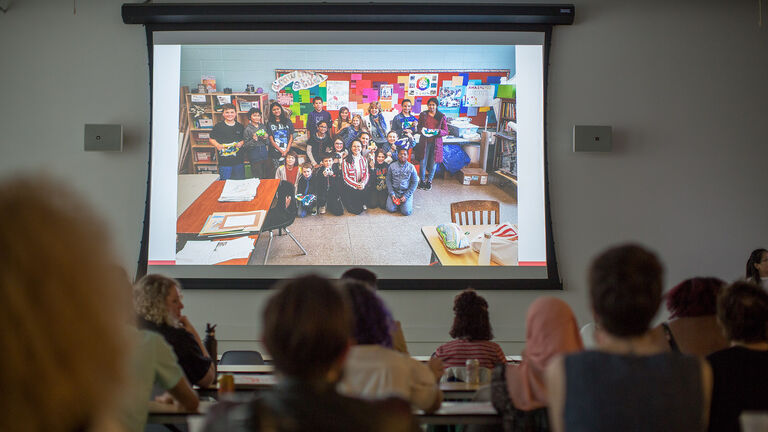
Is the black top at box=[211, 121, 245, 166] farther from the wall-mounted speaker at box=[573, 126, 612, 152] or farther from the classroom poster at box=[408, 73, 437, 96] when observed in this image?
the wall-mounted speaker at box=[573, 126, 612, 152]

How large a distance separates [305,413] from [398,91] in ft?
15.0

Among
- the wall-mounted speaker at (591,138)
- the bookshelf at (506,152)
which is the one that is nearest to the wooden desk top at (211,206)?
the bookshelf at (506,152)

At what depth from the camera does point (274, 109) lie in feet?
17.7

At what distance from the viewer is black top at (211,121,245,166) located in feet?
17.7

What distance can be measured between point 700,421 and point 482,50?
433 centimetres

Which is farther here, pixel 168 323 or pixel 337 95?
pixel 337 95

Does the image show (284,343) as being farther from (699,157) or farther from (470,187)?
(699,157)

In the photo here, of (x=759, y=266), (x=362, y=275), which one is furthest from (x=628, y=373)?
(x=759, y=266)

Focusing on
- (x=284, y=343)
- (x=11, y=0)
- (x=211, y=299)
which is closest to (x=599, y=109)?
(x=211, y=299)

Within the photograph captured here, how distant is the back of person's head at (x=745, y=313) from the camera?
2.11 metres

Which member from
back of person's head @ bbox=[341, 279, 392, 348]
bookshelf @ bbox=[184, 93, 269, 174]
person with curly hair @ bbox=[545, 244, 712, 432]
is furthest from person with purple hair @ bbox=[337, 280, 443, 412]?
bookshelf @ bbox=[184, 93, 269, 174]

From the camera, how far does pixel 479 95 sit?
545 centimetres

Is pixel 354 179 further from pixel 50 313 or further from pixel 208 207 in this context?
pixel 50 313

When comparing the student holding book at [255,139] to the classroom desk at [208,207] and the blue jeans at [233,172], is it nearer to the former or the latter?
the blue jeans at [233,172]
